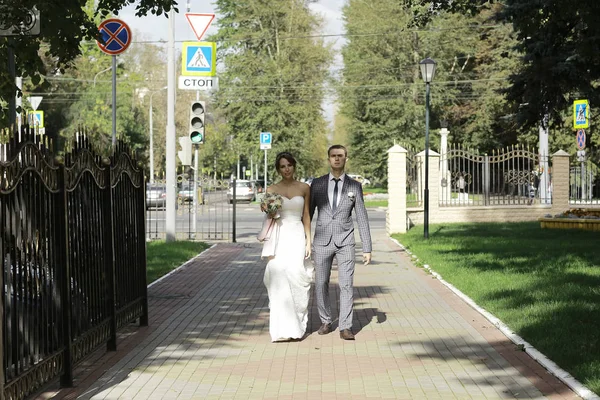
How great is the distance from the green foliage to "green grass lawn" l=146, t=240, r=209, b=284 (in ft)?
146

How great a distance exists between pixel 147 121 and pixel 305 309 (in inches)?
3062

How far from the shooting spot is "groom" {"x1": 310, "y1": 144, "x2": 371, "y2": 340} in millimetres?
10836

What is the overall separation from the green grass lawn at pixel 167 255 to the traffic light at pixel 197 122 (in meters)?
2.54

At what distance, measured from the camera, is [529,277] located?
620 inches

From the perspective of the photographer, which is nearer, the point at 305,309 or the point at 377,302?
the point at 305,309

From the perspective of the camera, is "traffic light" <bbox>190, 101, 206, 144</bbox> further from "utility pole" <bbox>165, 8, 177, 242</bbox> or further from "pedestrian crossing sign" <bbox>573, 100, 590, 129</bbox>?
"pedestrian crossing sign" <bbox>573, 100, 590, 129</bbox>

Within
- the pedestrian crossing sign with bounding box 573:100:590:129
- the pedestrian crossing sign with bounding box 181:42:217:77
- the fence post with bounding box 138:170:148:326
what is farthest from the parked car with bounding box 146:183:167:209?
the fence post with bounding box 138:170:148:326

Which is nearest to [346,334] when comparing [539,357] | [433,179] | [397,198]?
[539,357]

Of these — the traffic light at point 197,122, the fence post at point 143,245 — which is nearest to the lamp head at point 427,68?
the traffic light at point 197,122

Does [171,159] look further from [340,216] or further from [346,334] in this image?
[346,334]

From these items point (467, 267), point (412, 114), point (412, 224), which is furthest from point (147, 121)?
point (467, 267)

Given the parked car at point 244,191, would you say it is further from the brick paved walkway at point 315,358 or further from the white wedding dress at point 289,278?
the white wedding dress at point 289,278

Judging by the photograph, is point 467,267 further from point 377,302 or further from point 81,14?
point 81,14

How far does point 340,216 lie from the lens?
10914mm
